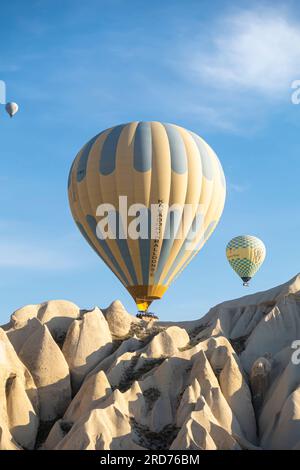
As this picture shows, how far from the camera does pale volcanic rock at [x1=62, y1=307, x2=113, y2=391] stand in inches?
1742

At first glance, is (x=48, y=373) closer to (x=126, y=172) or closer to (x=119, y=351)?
(x=119, y=351)

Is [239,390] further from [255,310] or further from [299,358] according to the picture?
[255,310]

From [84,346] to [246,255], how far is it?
25.2m

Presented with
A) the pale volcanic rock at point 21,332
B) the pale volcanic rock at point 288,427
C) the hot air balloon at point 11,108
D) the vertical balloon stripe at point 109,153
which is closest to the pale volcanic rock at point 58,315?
the pale volcanic rock at point 21,332

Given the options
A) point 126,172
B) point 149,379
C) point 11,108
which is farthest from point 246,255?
point 149,379

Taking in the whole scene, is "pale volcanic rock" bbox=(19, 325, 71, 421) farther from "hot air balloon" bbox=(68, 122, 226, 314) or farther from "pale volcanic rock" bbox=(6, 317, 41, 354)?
"hot air balloon" bbox=(68, 122, 226, 314)

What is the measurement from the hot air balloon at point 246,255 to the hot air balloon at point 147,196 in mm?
13195

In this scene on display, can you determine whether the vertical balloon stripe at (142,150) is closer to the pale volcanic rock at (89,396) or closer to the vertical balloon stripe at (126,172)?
the vertical balloon stripe at (126,172)

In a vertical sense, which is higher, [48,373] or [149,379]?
[48,373]

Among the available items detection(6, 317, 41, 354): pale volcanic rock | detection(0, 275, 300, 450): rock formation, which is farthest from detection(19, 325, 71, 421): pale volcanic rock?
detection(6, 317, 41, 354): pale volcanic rock

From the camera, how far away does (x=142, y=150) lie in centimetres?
5209

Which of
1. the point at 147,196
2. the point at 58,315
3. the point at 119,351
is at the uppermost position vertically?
the point at 147,196

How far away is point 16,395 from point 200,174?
18020 millimetres
